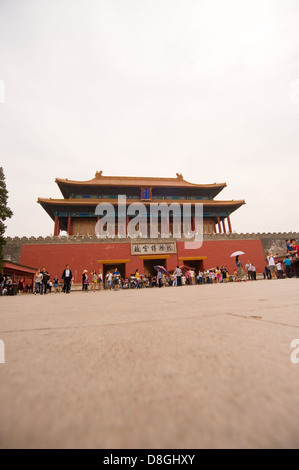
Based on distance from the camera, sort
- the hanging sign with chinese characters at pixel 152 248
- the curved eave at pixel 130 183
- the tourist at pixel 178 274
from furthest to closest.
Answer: the curved eave at pixel 130 183
the hanging sign with chinese characters at pixel 152 248
the tourist at pixel 178 274

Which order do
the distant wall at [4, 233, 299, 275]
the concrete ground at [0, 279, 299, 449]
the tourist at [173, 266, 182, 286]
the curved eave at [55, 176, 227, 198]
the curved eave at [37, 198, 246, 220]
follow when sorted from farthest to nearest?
the curved eave at [55, 176, 227, 198] → the curved eave at [37, 198, 246, 220] → the distant wall at [4, 233, 299, 275] → the tourist at [173, 266, 182, 286] → the concrete ground at [0, 279, 299, 449]

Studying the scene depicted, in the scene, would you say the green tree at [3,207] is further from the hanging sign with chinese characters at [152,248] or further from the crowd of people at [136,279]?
the hanging sign with chinese characters at [152,248]

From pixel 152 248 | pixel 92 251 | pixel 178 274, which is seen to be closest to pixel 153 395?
pixel 178 274

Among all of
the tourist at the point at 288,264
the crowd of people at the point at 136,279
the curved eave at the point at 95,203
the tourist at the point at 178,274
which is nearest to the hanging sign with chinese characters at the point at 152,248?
the crowd of people at the point at 136,279

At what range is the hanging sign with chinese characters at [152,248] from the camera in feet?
46.8

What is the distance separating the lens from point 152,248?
1452 cm

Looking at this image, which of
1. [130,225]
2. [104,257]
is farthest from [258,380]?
[130,225]

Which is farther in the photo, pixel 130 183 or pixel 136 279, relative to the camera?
pixel 130 183

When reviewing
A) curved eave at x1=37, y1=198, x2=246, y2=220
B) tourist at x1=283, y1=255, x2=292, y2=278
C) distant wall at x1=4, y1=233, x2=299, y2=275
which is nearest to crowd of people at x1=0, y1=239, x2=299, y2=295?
tourist at x1=283, y1=255, x2=292, y2=278

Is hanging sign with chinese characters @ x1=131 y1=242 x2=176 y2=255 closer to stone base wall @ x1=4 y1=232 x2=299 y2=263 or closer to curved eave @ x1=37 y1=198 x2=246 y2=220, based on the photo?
stone base wall @ x1=4 y1=232 x2=299 y2=263

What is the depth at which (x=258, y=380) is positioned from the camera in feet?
1.32

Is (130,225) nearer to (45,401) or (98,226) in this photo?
(98,226)

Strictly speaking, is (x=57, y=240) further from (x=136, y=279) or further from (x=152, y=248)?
(x=152, y=248)

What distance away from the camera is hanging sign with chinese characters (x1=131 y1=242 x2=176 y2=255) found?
14273mm
